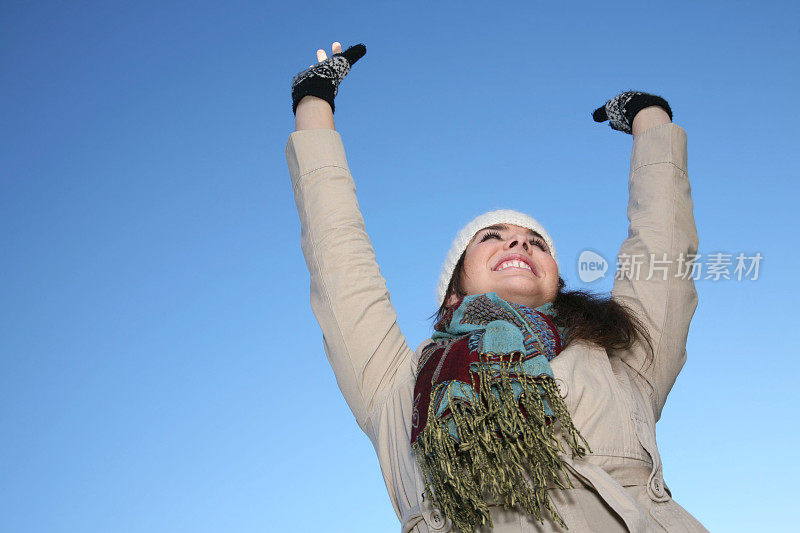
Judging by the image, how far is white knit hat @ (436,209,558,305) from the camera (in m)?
2.63

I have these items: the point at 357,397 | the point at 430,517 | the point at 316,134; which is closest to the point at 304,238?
the point at 316,134

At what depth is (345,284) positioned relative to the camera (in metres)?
2.14

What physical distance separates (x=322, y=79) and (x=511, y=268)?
0.90 metres

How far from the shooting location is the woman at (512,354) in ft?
5.43

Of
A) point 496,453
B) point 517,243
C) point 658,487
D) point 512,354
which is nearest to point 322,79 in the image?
point 517,243

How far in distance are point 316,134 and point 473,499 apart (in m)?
1.28

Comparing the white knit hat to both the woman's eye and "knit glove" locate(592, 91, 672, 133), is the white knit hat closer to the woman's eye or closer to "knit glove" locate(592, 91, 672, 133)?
the woman's eye

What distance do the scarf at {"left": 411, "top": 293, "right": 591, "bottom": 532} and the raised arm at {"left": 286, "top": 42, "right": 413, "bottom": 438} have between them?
0.96 feet

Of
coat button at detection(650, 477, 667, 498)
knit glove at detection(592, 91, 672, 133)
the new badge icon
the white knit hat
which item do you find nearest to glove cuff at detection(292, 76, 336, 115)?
the white knit hat

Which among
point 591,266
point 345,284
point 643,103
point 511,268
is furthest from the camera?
point 591,266

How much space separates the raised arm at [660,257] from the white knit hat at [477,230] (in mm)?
415

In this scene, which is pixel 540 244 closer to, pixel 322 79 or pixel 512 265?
pixel 512 265

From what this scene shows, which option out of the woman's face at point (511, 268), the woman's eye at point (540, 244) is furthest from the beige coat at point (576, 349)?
the woman's eye at point (540, 244)

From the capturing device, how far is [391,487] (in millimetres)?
1995
